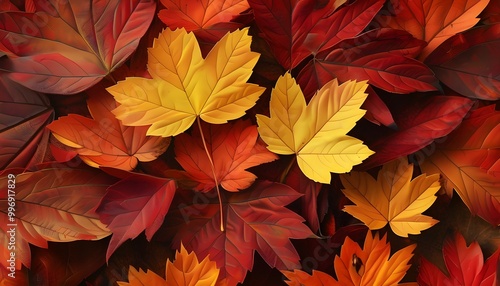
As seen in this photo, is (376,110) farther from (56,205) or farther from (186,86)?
(56,205)

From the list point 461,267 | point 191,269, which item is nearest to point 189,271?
point 191,269

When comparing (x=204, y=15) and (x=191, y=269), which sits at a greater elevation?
(x=204, y=15)

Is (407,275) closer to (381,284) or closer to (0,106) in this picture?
(381,284)

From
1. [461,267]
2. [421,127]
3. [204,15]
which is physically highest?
[204,15]

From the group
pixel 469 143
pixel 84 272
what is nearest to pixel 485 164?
pixel 469 143

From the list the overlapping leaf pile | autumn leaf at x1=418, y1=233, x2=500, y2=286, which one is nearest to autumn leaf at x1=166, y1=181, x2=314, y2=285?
the overlapping leaf pile

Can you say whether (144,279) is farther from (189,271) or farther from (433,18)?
(433,18)

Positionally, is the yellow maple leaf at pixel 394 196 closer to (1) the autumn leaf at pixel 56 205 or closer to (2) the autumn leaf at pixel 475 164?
(2) the autumn leaf at pixel 475 164
